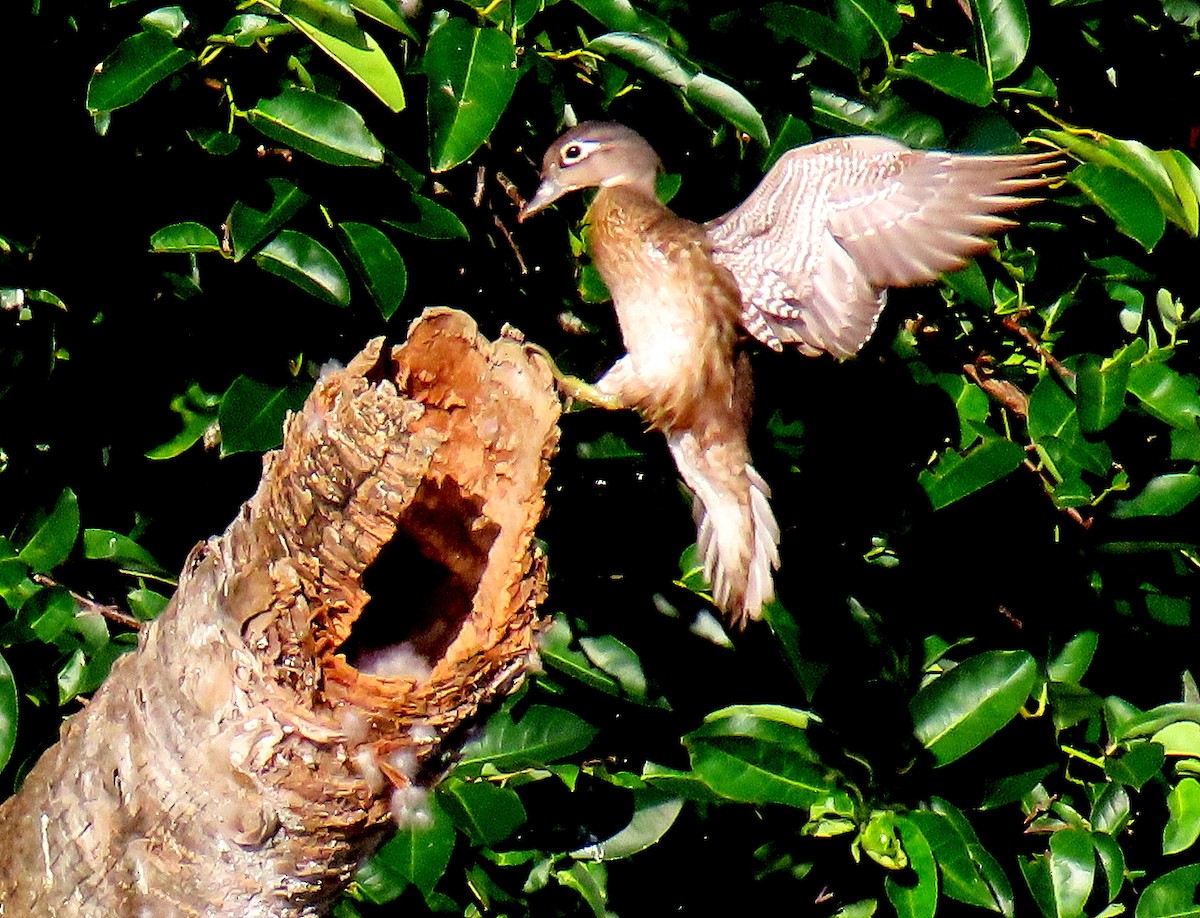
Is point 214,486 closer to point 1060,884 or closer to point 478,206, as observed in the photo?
point 478,206

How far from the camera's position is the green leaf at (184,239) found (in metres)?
1.90

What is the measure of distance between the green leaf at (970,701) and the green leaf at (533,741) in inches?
17.3

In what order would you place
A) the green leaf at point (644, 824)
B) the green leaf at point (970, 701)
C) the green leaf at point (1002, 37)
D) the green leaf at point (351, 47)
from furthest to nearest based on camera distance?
the green leaf at point (644, 824) → the green leaf at point (970, 701) → the green leaf at point (1002, 37) → the green leaf at point (351, 47)

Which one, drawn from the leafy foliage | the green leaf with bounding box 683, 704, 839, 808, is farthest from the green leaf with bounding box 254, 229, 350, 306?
the green leaf with bounding box 683, 704, 839, 808

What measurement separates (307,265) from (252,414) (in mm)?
215

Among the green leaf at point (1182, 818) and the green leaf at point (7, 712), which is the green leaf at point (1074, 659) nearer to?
the green leaf at point (1182, 818)

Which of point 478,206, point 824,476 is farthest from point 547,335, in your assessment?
point 824,476

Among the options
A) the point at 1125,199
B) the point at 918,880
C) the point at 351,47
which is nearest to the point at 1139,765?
the point at 918,880

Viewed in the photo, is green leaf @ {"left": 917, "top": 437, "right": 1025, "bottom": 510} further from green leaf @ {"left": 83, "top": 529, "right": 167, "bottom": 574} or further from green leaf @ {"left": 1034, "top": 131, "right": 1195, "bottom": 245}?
green leaf @ {"left": 83, "top": 529, "right": 167, "bottom": 574}

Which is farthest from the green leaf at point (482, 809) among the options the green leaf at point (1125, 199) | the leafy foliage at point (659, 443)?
the green leaf at point (1125, 199)

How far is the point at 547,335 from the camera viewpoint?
2.30 metres

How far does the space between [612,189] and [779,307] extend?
11.0 inches

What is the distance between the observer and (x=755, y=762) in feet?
6.67

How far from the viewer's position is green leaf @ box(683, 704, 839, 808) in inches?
79.5
